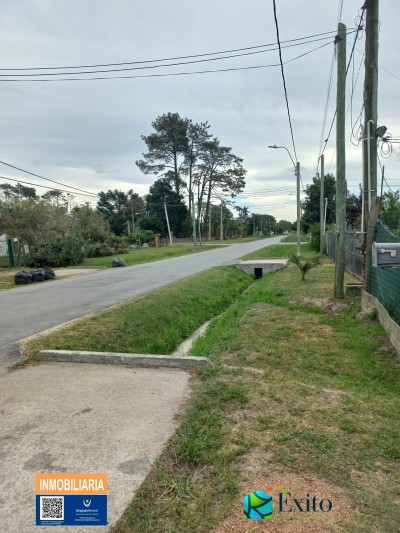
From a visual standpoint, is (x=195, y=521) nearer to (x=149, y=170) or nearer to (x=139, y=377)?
(x=139, y=377)

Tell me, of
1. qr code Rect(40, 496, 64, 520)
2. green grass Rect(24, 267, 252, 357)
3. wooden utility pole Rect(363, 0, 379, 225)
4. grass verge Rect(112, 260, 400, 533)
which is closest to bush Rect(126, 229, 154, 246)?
green grass Rect(24, 267, 252, 357)

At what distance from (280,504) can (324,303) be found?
291 inches

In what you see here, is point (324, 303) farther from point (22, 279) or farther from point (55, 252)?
point (55, 252)

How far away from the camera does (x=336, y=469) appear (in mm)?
2623

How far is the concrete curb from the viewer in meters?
4.98

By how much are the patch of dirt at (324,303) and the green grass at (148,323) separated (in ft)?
8.51

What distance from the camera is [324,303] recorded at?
30.2 feet

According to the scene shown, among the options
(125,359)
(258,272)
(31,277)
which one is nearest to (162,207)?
(258,272)

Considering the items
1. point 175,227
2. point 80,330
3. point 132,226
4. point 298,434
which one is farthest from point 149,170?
point 298,434

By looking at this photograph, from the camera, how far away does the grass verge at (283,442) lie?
87.7 inches

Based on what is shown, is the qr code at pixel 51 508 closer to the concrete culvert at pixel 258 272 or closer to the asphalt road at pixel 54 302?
the asphalt road at pixel 54 302

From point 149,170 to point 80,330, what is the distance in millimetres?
55740

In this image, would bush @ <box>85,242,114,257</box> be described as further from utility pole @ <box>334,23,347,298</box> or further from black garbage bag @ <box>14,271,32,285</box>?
utility pole @ <box>334,23,347,298</box>

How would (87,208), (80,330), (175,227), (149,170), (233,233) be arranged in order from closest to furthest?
(80,330), (87,208), (149,170), (175,227), (233,233)
